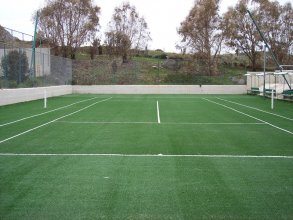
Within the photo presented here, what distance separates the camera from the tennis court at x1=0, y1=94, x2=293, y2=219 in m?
4.89

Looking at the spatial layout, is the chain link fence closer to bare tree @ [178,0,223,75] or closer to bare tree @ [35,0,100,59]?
bare tree @ [35,0,100,59]

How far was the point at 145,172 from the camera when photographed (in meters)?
6.71

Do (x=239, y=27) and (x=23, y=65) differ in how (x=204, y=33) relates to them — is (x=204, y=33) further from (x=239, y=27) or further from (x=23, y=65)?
(x=23, y=65)

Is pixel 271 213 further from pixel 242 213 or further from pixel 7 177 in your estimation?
pixel 7 177

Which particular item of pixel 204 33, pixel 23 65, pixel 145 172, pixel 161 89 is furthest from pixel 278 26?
pixel 145 172

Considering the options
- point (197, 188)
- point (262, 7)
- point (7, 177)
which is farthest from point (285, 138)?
point (262, 7)

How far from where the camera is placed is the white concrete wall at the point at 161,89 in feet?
130

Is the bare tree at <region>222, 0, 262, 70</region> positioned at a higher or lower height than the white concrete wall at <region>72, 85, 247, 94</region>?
higher

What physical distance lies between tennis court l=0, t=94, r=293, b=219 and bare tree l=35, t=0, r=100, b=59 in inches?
1350

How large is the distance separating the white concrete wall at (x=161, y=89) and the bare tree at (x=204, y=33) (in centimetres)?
415

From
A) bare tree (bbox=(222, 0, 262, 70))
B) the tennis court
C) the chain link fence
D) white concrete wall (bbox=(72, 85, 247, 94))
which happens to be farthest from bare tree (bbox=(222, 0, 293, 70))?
the tennis court

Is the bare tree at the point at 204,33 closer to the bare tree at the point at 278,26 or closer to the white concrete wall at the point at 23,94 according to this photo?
the bare tree at the point at 278,26

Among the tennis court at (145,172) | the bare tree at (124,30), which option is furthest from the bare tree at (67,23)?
the tennis court at (145,172)

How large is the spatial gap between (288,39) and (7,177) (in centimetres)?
4331
